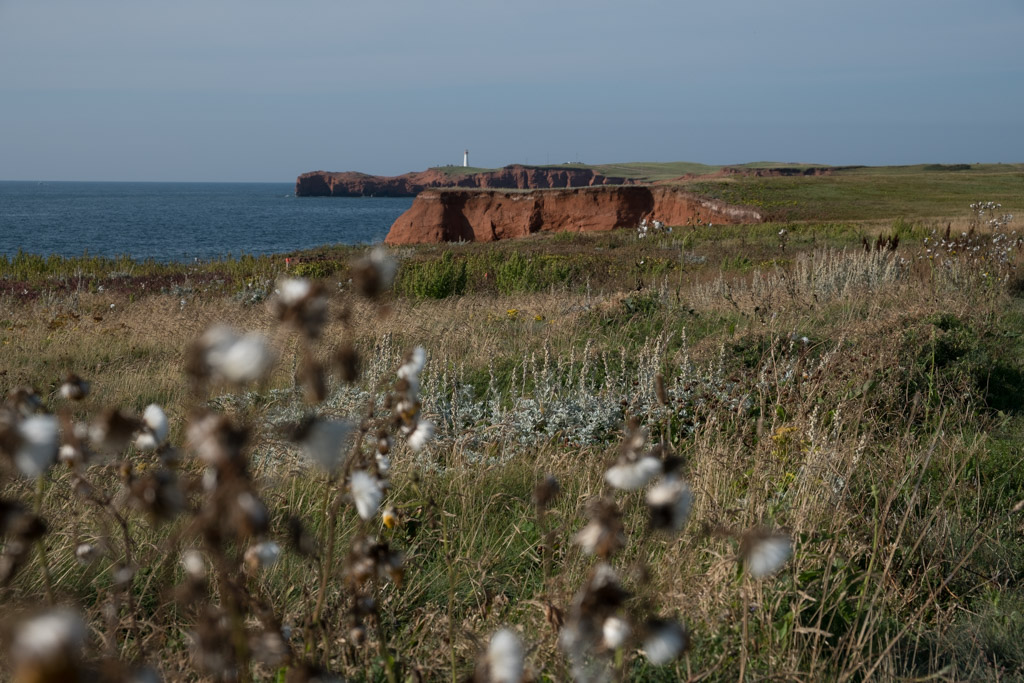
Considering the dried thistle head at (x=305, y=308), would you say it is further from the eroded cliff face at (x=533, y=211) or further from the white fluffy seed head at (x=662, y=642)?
the eroded cliff face at (x=533, y=211)

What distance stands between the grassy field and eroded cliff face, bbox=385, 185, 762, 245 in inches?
1149

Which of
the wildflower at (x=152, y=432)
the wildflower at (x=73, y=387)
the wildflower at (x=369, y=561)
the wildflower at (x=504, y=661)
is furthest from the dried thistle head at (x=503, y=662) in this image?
the wildflower at (x=73, y=387)

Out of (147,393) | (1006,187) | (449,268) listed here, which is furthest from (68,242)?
(1006,187)

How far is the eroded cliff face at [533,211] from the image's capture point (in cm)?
3928

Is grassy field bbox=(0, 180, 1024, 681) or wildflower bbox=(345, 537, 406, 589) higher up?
wildflower bbox=(345, 537, 406, 589)

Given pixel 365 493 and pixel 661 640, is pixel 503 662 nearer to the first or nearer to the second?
pixel 661 640

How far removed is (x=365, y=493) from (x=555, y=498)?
99.0 inches

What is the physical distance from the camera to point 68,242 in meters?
47.5

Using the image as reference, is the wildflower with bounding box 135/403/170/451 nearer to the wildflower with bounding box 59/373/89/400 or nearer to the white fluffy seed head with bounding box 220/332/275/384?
the wildflower with bounding box 59/373/89/400

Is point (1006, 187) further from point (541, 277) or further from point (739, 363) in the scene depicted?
point (739, 363)

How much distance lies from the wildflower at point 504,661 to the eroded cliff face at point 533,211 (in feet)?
123

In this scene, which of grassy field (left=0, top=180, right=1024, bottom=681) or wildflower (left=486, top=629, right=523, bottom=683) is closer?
wildflower (left=486, top=629, right=523, bottom=683)

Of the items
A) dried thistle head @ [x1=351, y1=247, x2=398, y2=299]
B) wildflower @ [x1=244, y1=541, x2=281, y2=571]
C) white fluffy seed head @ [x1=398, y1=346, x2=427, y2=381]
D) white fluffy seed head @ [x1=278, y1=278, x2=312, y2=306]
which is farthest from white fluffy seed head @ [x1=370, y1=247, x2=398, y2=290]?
wildflower @ [x1=244, y1=541, x2=281, y2=571]

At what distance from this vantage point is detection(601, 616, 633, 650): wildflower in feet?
3.50
